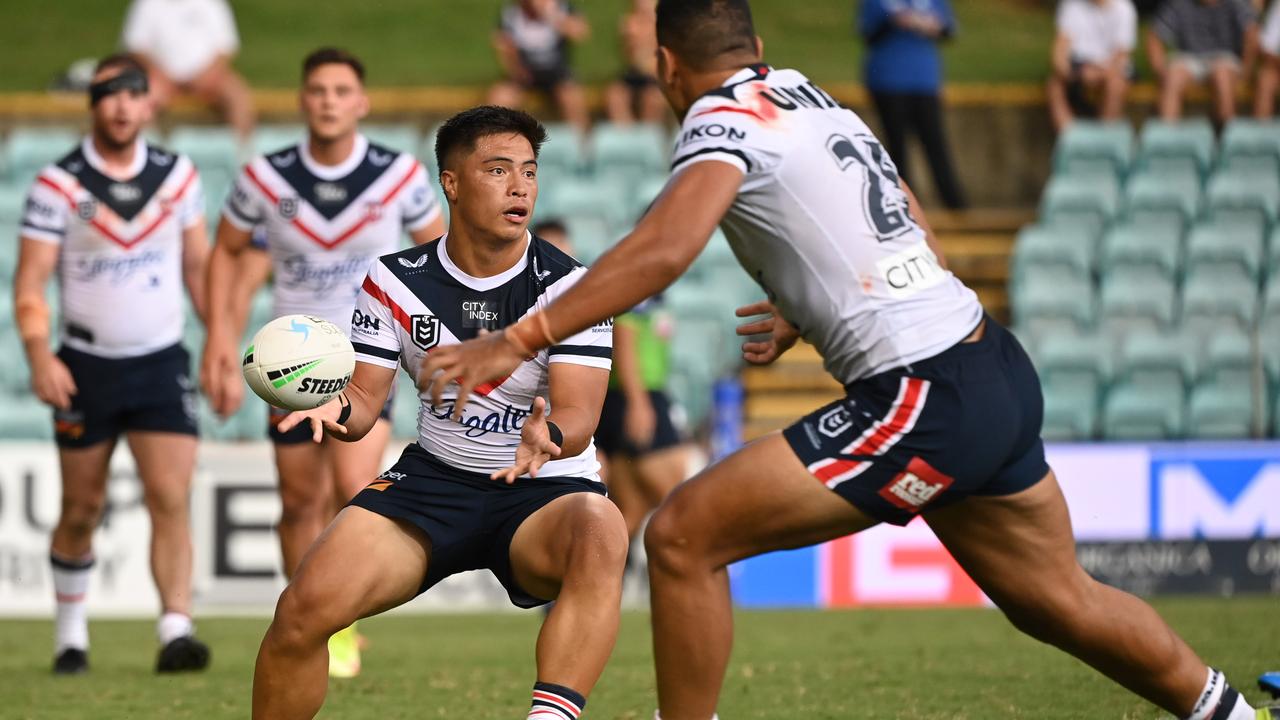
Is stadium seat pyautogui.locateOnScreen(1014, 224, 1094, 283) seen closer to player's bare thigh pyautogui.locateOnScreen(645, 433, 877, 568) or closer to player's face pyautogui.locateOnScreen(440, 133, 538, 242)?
player's face pyautogui.locateOnScreen(440, 133, 538, 242)

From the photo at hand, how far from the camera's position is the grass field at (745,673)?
6656 mm

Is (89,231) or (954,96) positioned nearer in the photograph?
(89,231)

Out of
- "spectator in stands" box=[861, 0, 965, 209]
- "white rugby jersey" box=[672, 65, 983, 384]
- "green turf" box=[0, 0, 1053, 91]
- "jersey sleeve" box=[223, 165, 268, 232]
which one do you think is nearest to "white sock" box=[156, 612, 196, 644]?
"jersey sleeve" box=[223, 165, 268, 232]

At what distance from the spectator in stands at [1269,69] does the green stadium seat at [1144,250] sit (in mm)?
2027

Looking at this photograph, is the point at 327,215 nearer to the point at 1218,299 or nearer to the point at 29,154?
the point at 29,154

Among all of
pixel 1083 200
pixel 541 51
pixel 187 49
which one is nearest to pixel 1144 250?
pixel 1083 200

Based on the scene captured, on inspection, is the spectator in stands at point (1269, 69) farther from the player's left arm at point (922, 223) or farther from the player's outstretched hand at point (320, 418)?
the player's outstretched hand at point (320, 418)

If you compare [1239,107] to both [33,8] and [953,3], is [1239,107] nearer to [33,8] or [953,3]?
[953,3]

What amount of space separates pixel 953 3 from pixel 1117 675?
72.1ft

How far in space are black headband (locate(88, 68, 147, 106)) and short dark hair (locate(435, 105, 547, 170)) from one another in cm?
321

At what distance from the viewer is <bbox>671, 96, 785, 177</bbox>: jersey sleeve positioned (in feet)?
14.6

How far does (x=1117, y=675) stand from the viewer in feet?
15.9

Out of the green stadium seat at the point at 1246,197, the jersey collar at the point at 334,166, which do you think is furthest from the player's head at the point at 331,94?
the green stadium seat at the point at 1246,197

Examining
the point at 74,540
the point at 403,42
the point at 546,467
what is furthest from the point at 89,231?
the point at 403,42
